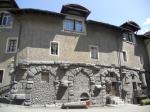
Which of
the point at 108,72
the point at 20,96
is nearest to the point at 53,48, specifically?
the point at 20,96

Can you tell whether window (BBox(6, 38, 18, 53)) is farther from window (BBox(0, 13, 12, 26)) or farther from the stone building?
window (BBox(0, 13, 12, 26))

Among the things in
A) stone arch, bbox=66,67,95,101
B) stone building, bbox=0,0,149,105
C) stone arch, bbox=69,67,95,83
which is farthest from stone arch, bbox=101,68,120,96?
stone arch, bbox=66,67,95,101

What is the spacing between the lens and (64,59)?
18.9 meters

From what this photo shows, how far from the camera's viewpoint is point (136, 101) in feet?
68.7

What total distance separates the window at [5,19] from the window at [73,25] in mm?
6106

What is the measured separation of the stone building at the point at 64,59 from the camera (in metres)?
17.1

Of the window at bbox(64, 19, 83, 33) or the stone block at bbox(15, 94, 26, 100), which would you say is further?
the window at bbox(64, 19, 83, 33)

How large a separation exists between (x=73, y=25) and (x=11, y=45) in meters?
7.30

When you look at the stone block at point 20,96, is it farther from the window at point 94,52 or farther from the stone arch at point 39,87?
the window at point 94,52

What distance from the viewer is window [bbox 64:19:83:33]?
20547mm

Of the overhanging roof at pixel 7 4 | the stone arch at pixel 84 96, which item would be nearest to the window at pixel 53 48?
the stone arch at pixel 84 96

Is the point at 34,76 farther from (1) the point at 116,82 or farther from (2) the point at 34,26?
(1) the point at 116,82

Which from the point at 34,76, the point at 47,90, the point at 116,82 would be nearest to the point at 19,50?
the point at 34,76

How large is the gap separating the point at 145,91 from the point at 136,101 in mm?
2119
